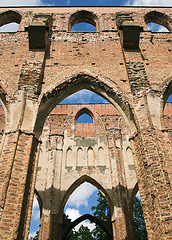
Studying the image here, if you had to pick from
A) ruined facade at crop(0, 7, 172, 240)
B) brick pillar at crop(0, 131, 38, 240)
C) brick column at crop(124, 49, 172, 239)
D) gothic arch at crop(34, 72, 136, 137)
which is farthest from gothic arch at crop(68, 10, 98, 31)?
brick pillar at crop(0, 131, 38, 240)

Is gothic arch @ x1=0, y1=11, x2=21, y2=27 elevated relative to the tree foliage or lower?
elevated

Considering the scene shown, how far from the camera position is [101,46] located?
749 cm

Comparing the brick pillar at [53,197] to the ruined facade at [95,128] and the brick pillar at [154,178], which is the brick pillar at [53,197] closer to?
the ruined facade at [95,128]

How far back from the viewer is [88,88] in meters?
6.74

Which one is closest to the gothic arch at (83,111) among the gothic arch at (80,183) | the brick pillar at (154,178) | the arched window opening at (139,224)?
the gothic arch at (80,183)

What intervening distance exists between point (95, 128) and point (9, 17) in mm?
7556

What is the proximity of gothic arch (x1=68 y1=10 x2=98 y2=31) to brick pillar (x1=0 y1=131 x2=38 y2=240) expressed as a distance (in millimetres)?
6444

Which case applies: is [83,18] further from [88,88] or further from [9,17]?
[88,88]

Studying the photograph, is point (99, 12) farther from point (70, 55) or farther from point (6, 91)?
point (6, 91)

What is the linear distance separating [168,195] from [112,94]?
325 cm

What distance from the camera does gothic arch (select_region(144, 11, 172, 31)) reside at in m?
9.01

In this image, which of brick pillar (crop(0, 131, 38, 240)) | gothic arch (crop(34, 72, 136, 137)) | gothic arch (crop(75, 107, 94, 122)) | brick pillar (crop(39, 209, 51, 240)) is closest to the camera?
brick pillar (crop(0, 131, 38, 240))

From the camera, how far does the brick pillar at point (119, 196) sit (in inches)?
346

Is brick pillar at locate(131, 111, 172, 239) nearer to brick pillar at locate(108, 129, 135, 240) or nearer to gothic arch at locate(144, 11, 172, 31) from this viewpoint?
brick pillar at locate(108, 129, 135, 240)
